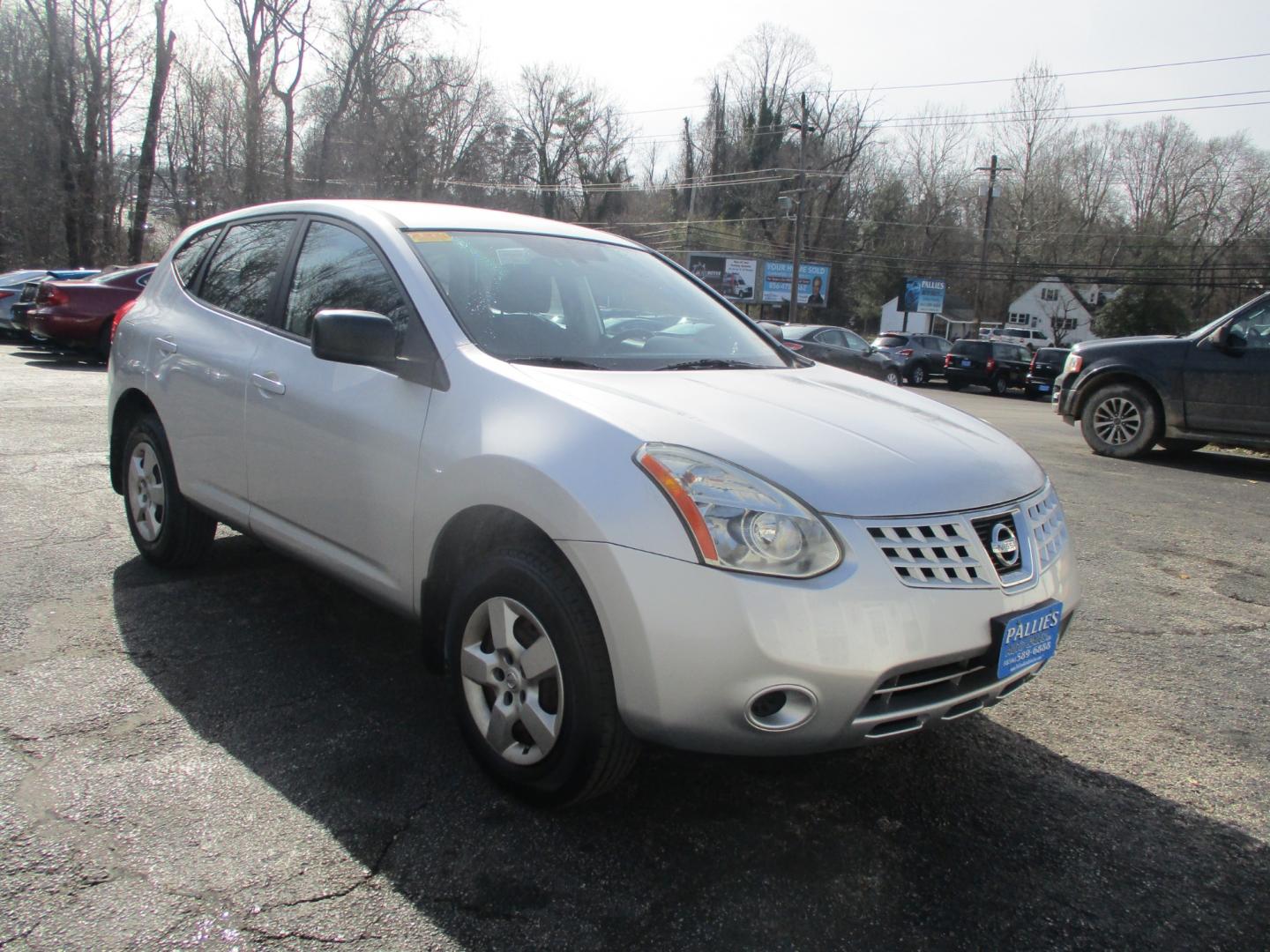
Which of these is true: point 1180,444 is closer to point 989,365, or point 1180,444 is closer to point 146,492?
point 146,492

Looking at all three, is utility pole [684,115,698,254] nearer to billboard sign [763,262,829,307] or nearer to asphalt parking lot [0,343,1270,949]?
billboard sign [763,262,829,307]

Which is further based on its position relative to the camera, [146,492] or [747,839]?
[146,492]

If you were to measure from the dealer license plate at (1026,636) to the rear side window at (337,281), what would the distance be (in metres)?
2.01

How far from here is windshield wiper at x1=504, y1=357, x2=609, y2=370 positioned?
9.61 ft

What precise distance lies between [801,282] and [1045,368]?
1240 inches

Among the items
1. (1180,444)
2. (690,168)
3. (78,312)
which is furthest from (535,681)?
(690,168)

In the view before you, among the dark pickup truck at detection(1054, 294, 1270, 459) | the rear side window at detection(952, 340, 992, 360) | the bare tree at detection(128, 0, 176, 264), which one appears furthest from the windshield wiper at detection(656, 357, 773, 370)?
the bare tree at detection(128, 0, 176, 264)

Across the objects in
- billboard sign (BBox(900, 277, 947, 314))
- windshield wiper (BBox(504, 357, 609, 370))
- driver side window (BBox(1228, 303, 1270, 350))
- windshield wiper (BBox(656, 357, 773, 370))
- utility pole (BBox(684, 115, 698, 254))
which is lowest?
windshield wiper (BBox(504, 357, 609, 370))

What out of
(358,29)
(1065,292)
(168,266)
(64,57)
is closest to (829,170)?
(1065,292)

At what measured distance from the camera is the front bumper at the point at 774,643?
2.20m

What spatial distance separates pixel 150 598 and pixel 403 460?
198 cm

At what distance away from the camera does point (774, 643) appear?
2.19 metres

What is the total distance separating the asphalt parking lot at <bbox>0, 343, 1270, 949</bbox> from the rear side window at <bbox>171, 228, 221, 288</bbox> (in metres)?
1.43

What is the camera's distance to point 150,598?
13.9 feet
